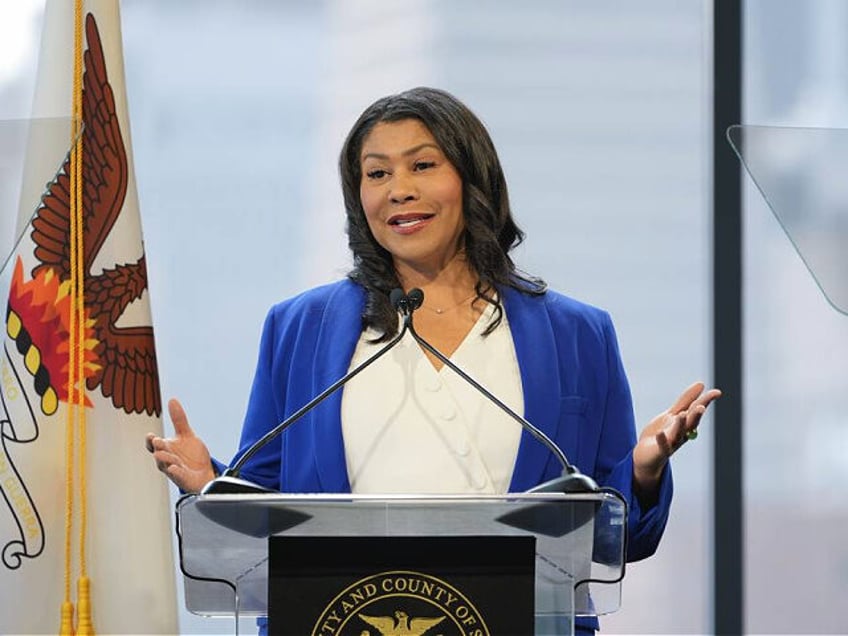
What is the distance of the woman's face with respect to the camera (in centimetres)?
278

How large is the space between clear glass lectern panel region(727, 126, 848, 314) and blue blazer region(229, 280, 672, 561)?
1.34 ft

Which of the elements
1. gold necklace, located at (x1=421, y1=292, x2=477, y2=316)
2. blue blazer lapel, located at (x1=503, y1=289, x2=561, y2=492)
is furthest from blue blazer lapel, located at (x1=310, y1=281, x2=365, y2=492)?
blue blazer lapel, located at (x1=503, y1=289, x2=561, y2=492)

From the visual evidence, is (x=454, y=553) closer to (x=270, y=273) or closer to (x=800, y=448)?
(x=270, y=273)

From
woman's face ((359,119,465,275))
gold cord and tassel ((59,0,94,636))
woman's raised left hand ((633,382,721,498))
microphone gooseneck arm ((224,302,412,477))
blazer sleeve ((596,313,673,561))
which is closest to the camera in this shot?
microphone gooseneck arm ((224,302,412,477))

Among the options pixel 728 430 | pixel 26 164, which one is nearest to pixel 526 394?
pixel 26 164

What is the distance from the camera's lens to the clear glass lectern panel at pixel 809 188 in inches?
111

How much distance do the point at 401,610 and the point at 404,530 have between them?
0.33 ft

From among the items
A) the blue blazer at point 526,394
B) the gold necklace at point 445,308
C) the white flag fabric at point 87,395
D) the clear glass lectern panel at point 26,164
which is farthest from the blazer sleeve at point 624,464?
the clear glass lectern panel at point 26,164

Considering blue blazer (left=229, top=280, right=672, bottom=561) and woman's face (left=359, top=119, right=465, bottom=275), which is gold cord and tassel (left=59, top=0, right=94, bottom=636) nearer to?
blue blazer (left=229, top=280, right=672, bottom=561)

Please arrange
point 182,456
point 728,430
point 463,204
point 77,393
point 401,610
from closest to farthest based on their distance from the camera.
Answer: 1. point 401,610
2. point 182,456
3. point 463,204
4. point 77,393
5. point 728,430

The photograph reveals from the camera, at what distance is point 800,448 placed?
13.6ft

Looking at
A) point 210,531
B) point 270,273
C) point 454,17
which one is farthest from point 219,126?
point 210,531

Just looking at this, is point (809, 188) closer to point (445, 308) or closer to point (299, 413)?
point (445, 308)

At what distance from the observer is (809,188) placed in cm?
285
